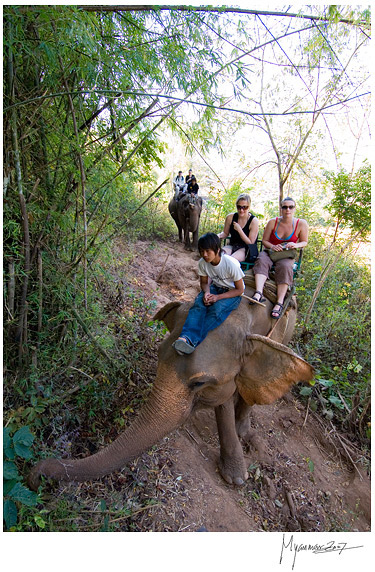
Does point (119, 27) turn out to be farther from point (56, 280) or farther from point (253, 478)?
point (253, 478)

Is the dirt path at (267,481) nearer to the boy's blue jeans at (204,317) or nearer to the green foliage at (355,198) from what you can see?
the boy's blue jeans at (204,317)

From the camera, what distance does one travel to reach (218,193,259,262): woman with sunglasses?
3.50 m

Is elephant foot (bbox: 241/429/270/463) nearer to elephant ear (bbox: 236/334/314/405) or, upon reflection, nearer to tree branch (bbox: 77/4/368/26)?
elephant ear (bbox: 236/334/314/405)

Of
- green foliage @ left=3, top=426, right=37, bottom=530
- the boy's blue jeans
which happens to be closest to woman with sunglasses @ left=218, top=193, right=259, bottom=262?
the boy's blue jeans

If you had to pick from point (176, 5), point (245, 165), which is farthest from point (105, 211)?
point (245, 165)

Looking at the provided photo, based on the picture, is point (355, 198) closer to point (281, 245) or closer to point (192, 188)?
point (281, 245)

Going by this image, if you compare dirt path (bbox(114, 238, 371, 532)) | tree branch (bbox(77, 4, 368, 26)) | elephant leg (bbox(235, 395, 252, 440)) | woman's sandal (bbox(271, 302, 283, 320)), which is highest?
tree branch (bbox(77, 4, 368, 26))

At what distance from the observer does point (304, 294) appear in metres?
6.00

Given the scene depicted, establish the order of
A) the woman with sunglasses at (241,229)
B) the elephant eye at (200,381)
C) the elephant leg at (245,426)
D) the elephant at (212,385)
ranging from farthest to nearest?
the elephant leg at (245,426)
the woman with sunglasses at (241,229)
the elephant eye at (200,381)
the elephant at (212,385)

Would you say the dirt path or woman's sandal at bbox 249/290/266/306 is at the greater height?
woman's sandal at bbox 249/290/266/306

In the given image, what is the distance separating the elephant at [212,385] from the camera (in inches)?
89.2

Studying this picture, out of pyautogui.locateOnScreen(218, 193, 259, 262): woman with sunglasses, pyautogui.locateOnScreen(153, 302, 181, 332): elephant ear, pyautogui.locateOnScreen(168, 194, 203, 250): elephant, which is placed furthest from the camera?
pyautogui.locateOnScreen(168, 194, 203, 250): elephant

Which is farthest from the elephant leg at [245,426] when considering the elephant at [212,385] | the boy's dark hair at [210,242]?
the boy's dark hair at [210,242]

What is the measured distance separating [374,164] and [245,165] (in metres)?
5.92
